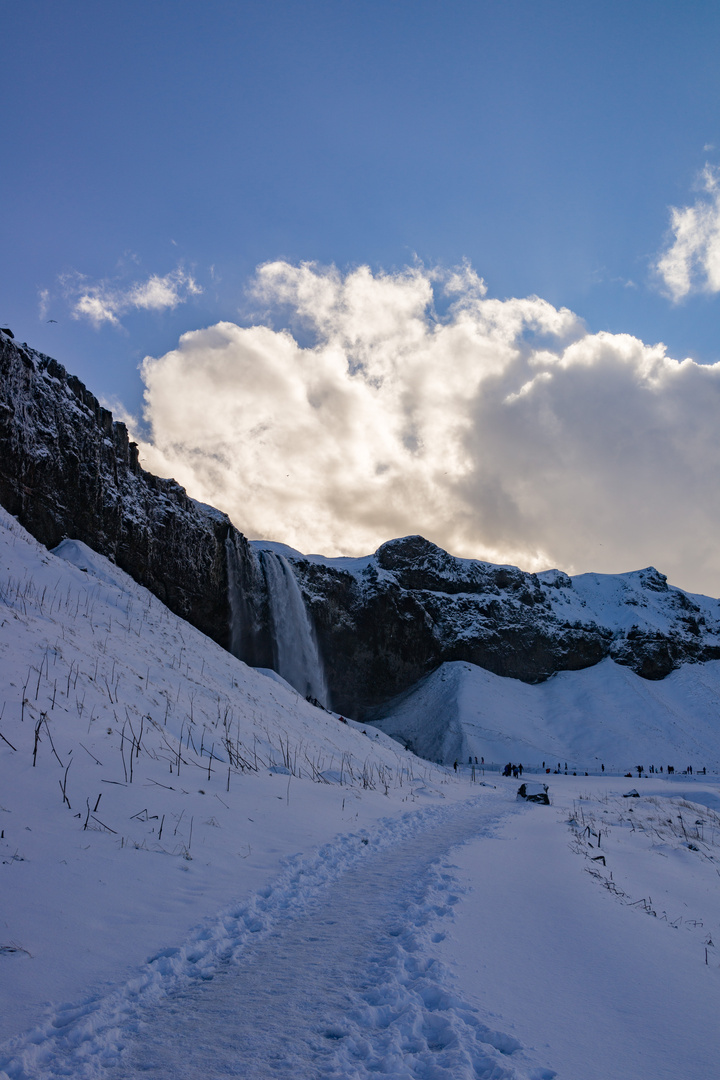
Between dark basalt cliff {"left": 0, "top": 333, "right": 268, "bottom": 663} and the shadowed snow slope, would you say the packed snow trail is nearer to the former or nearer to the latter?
dark basalt cliff {"left": 0, "top": 333, "right": 268, "bottom": 663}

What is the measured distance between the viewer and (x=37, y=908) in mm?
3711

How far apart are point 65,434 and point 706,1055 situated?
38.1 meters

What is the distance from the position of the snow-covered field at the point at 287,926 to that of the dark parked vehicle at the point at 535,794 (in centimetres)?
939

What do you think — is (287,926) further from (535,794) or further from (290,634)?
(290,634)

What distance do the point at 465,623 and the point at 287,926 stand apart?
7033 cm

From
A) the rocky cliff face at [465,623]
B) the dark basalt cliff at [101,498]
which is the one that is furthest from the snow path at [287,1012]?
the rocky cliff face at [465,623]

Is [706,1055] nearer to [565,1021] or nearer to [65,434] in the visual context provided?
[565,1021]

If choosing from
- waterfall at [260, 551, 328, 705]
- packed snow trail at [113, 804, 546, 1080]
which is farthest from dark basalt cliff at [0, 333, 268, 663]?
packed snow trail at [113, 804, 546, 1080]

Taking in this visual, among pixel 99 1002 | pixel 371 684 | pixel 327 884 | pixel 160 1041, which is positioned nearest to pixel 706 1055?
pixel 160 1041

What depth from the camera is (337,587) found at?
66.4 m

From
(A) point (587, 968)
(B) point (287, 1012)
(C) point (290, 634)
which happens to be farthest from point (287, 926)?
(C) point (290, 634)

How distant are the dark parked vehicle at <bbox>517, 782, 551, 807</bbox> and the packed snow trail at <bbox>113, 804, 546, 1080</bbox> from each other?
17330 mm

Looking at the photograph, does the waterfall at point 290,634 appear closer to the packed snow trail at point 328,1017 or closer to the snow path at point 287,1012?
the snow path at point 287,1012

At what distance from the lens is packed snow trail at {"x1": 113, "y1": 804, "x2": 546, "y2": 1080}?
245 cm
